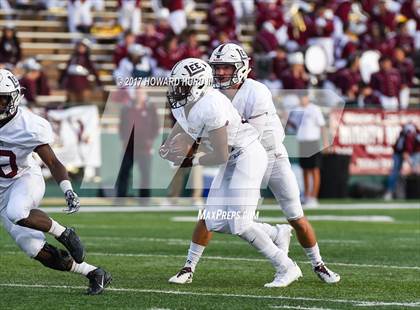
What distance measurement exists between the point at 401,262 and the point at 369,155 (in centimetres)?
836

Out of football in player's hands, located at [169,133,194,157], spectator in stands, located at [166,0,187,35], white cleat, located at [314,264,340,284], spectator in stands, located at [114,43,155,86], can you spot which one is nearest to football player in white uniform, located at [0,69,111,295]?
football in player's hands, located at [169,133,194,157]

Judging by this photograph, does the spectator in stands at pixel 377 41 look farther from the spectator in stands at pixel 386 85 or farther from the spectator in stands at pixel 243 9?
the spectator in stands at pixel 243 9

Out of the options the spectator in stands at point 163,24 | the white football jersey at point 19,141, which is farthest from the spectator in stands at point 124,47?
the white football jersey at point 19,141

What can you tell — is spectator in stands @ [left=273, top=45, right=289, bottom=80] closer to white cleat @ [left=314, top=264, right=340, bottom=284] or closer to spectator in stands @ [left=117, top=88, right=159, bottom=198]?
spectator in stands @ [left=117, top=88, right=159, bottom=198]

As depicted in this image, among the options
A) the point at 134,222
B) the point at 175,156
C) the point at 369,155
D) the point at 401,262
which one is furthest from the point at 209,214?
the point at 369,155

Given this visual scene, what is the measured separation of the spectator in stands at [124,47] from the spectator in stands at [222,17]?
7.33ft

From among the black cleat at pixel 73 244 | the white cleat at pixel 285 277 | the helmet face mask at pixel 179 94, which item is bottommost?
the white cleat at pixel 285 277

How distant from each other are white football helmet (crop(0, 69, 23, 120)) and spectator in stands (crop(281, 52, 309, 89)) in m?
10.1

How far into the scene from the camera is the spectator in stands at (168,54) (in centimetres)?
1688

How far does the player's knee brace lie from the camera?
6.42m

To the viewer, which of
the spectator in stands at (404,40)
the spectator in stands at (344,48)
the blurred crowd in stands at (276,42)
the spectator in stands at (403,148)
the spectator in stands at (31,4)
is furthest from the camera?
the spectator in stands at (404,40)

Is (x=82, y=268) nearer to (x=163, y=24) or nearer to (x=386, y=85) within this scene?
(x=163, y=24)

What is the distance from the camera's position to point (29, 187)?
6.39m

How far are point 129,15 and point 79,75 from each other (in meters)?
2.46
